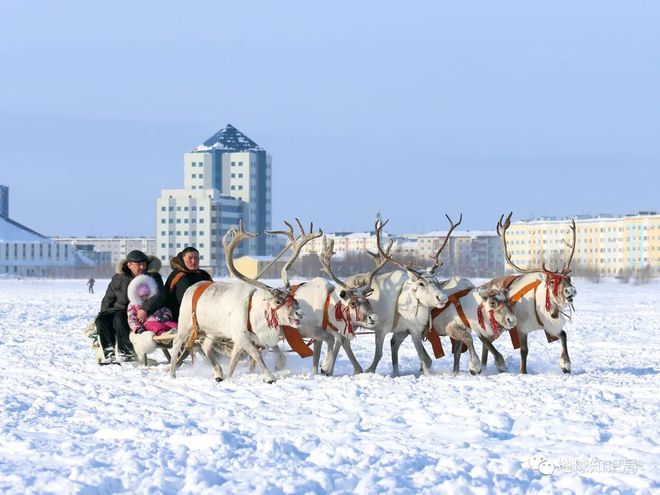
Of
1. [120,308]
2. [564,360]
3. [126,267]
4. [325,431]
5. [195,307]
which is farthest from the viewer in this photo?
[126,267]

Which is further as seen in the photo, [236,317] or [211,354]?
[211,354]

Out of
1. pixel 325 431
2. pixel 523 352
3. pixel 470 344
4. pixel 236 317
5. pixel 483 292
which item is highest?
pixel 483 292

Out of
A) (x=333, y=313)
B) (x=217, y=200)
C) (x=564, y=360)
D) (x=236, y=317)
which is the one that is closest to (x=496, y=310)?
(x=564, y=360)

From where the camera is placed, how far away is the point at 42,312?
32.4m

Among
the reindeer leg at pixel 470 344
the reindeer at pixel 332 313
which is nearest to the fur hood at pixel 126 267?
the reindeer at pixel 332 313

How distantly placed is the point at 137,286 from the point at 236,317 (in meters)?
1.94

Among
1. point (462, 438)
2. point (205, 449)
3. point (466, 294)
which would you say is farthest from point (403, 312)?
point (205, 449)

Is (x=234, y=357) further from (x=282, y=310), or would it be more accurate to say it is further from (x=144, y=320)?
(x=144, y=320)

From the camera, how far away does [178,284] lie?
1414 cm

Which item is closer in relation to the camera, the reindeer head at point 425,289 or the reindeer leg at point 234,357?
the reindeer leg at point 234,357

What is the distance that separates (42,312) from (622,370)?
21125 mm

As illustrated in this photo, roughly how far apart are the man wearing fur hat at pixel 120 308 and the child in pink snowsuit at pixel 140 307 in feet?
0.78

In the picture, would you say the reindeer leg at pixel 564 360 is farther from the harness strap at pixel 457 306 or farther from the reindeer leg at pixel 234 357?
the reindeer leg at pixel 234 357

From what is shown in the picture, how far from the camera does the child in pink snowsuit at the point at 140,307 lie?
13.8m
